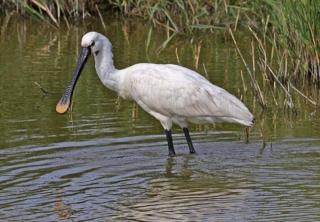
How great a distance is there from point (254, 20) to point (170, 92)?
15.0 ft

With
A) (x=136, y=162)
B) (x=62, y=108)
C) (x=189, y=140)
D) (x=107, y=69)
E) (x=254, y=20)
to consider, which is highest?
(x=254, y=20)

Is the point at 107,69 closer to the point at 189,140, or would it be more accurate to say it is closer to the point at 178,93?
the point at 178,93

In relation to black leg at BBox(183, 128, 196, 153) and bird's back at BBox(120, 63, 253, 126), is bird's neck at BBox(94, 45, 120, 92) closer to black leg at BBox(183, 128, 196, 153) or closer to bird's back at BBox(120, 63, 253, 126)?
bird's back at BBox(120, 63, 253, 126)

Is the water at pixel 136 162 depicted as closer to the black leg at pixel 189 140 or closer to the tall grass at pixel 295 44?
the black leg at pixel 189 140

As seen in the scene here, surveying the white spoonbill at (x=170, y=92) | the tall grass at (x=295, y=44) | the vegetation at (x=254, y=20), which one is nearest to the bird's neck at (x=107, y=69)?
the white spoonbill at (x=170, y=92)

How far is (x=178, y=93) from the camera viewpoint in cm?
881

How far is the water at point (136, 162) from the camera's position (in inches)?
278

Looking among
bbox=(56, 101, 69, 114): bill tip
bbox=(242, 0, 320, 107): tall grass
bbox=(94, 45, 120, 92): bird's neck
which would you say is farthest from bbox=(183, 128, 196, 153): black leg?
bbox=(242, 0, 320, 107): tall grass

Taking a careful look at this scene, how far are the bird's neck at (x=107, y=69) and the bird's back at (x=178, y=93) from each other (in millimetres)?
100

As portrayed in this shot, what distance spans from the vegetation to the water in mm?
418

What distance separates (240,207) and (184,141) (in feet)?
7.77

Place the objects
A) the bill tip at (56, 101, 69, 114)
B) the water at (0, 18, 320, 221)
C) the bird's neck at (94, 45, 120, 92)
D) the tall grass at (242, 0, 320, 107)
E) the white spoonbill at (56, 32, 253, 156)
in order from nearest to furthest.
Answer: the water at (0, 18, 320, 221) < the white spoonbill at (56, 32, 253, 156) < the bird's neck at (94, 45, 120, 92) < the bill tip at (56, 101, 69, 114) < the tall grass at (242, 0, 320, 107)

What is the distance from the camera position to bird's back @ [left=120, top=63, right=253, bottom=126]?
872 cm

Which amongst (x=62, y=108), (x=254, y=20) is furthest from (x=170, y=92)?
(x=254, y=20)
